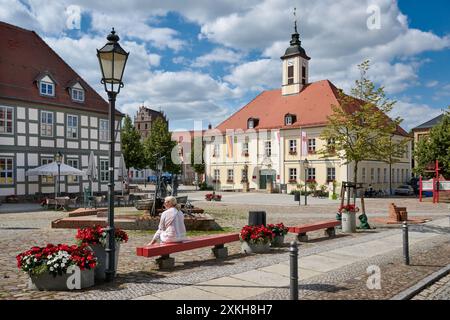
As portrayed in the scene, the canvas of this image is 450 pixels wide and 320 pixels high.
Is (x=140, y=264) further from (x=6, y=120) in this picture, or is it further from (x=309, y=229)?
(x=6, y=120)

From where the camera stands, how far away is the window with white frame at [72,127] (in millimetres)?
31125

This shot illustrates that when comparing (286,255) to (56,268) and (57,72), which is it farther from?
(57,72)

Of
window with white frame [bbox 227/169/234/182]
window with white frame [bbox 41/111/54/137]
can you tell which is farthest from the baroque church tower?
window with white frame [bbox 41/111/54/137]

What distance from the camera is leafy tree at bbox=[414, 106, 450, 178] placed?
34.5 meters

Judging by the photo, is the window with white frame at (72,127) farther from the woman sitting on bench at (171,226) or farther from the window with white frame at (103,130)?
the woman sitting on bench at (171,226)

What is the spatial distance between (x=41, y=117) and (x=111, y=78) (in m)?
24.5

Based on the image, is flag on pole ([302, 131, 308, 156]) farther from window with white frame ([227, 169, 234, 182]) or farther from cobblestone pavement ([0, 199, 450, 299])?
cobblestone pavement ([0, 199, 450, 299])

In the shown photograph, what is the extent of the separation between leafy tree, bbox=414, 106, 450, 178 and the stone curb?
28752 millimetres

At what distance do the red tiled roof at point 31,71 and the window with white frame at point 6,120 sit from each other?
889 mm

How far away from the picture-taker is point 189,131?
3241 inches

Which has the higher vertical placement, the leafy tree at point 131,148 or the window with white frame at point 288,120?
the window with white frame at point 288,120

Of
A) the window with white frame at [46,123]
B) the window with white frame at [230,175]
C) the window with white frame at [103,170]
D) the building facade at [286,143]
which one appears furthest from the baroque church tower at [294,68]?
the window with white frame at [46,123]

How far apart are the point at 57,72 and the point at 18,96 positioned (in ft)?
16.7
